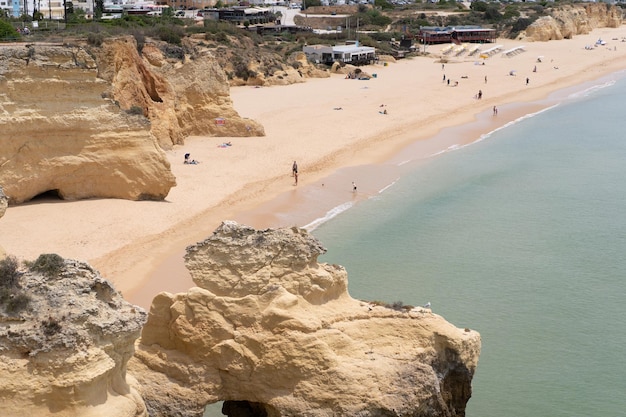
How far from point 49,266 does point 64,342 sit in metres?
1.13

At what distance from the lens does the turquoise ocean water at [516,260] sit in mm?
15516

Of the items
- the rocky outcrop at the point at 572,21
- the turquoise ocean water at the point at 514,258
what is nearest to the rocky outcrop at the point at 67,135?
the turquoise ocean water at the point at 514,258

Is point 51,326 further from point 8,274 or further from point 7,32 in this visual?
point 7,32

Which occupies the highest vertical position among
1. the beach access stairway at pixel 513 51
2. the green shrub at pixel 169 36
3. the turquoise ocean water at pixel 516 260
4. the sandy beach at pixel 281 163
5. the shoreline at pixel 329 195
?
the green shrub at pixel 169 36

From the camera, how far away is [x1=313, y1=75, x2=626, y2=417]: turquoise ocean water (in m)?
15.5

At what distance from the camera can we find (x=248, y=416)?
1151cm

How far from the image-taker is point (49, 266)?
9062 millimetres

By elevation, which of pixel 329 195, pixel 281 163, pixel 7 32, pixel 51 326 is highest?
pixel 7 32

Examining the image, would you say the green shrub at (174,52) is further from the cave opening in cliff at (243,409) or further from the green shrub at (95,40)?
the cave opening in cliff at (243,409)

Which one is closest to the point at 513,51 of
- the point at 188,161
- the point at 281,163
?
the point at 281,163

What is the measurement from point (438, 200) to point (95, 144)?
11994mm

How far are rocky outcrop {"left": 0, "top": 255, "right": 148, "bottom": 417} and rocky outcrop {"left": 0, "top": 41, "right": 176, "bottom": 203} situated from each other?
13.3m

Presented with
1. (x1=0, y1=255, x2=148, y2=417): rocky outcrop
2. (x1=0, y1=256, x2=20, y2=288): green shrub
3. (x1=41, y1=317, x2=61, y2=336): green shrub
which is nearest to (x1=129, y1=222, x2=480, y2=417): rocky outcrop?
(x1=0, y1=255, x2=148, y2=417): rocky outcrop

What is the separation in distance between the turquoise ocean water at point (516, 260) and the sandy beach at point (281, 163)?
2.15 m
